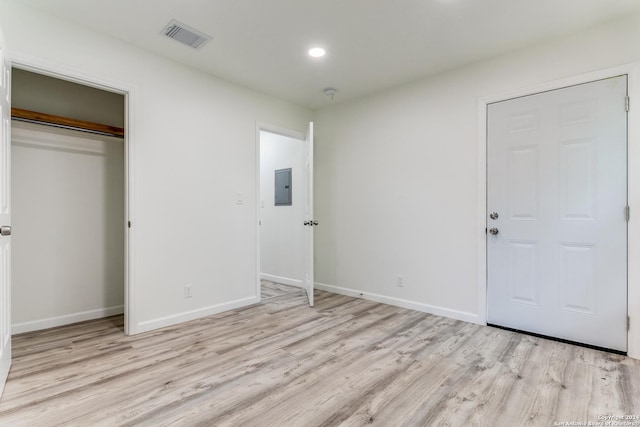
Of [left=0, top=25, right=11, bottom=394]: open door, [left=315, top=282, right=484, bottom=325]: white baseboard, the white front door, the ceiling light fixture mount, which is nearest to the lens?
[left=0, top=25, right=11, bottom=394]: open door

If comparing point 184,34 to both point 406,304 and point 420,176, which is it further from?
point 406,304

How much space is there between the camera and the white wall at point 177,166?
101 inches

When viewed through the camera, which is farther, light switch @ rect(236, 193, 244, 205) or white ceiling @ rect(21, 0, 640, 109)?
light switch @ rect(236, 193, 244, 205)

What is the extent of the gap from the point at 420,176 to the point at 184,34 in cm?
262

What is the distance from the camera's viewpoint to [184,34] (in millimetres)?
2676

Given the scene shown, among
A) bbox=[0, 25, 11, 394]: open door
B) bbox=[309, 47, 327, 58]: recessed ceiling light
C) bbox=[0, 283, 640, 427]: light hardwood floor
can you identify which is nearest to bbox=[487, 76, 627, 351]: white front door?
bbox=[0, 283, 640, 427]: light hardwood floor

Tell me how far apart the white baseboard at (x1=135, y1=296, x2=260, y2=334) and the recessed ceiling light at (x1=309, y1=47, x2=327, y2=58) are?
2700 mm

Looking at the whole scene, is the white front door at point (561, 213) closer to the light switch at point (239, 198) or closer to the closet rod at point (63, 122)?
the light switch at point (239, 198)

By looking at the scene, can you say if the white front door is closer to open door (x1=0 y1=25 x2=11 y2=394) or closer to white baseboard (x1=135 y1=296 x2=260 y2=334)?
white baseboard (x1=135 y1=296 x2=260 y2=334)

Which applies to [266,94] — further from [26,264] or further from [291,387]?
[291,387]

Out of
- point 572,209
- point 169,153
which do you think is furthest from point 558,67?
point 169,153

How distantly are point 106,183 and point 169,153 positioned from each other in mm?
922

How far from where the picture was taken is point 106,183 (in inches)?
136

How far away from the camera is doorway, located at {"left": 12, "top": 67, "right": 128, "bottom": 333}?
9.65 ft
